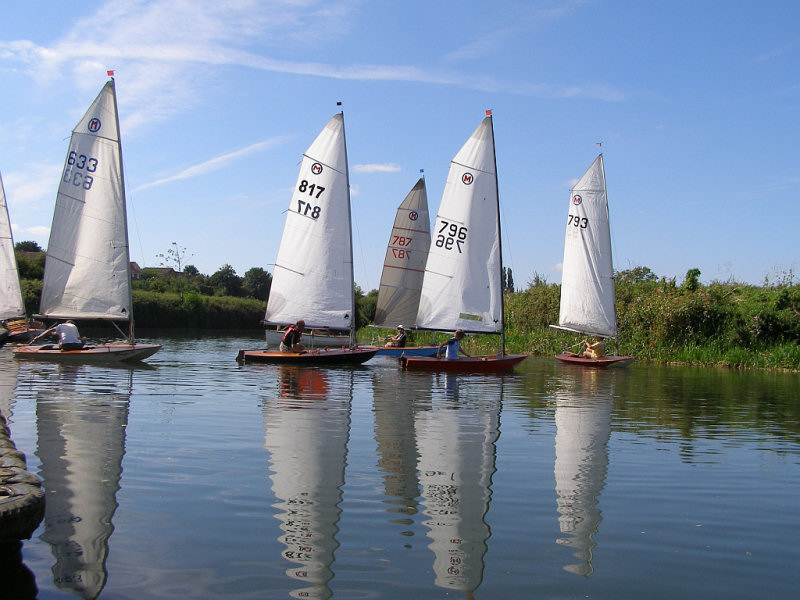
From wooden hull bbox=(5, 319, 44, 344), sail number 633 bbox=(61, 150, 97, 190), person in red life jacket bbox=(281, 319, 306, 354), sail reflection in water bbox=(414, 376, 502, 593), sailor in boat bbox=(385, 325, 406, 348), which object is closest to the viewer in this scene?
sail reflection in water bbox=(414, 376, 502, 593)

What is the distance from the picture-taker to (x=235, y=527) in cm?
641

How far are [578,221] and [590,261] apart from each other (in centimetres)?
168

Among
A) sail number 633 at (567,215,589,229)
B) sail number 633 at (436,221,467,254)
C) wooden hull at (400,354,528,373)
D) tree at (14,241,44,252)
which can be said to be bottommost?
wooden hull at (400,354,528,373)

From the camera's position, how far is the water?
213 inches

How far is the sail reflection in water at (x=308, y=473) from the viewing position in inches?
223

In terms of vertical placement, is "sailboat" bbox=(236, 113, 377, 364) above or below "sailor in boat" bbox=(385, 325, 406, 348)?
above

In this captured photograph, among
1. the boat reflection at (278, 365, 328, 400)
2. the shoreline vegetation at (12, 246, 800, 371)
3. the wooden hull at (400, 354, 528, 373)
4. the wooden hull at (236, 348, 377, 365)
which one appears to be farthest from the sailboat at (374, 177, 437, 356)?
the boat reflection at (278, 365, 328, 400)

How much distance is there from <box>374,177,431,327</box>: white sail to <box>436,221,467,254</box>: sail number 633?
792 centimetres

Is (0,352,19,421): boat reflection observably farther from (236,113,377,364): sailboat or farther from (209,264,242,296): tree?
(209,264,242,296): tree

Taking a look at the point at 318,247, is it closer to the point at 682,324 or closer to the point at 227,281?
the point at 682,324

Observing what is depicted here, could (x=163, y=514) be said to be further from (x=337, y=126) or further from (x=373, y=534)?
(x=337, y=126)

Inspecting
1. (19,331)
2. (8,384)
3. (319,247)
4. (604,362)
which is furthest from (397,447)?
(19,331)

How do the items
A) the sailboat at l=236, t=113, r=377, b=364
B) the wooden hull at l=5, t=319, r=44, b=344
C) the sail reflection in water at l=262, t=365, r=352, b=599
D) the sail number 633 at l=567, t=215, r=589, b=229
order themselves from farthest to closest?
the sail number 633 at l=567, t=215, r=589, b=229 → the wooden hull at l=5, t=319, r=44, b=344 → the sailboat at l=236, t=113, r=377, b=364 → the sail reflection in water at l=262, t=365, r=352, b=599

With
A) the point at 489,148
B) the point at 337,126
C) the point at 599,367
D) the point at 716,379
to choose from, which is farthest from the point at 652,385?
the point at 337,126
